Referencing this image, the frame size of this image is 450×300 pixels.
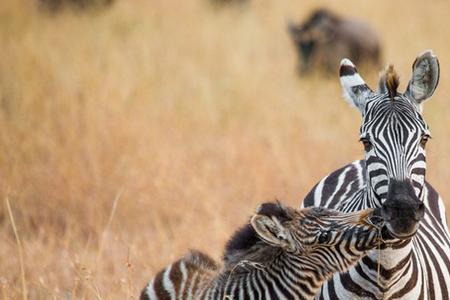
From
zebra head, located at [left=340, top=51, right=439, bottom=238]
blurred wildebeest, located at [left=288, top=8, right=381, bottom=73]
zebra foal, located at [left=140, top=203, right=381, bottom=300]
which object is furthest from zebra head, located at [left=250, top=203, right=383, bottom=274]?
blurred wildebeest, located at [left=288, top=8, right=381, bottom=73]

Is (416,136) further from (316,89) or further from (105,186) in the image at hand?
(316,89)

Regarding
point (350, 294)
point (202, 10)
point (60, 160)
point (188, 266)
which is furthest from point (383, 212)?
point (202, 10)

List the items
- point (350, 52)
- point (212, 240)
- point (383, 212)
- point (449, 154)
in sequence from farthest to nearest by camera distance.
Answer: point (350, 52) < point (449, 154) < point (212, 240) < point (383, 212)

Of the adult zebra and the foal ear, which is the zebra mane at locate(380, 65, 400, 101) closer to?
the adult zebra

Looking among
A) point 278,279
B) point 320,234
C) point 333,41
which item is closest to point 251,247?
point 278,279

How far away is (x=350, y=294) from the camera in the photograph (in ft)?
16.7

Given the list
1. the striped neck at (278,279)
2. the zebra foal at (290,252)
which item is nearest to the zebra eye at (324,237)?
the zebra foal at (290,252)

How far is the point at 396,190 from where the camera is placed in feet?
14.6

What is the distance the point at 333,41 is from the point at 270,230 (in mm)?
11386

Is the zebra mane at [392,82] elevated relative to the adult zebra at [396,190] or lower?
elevated

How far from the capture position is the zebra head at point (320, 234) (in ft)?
14.5

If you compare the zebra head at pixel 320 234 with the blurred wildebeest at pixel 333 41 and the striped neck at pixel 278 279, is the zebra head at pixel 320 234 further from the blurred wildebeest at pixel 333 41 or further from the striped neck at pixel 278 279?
the blurred wildebeest at pixel 333 41

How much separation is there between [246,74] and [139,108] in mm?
2507

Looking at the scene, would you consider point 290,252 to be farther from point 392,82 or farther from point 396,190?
point 392,82
